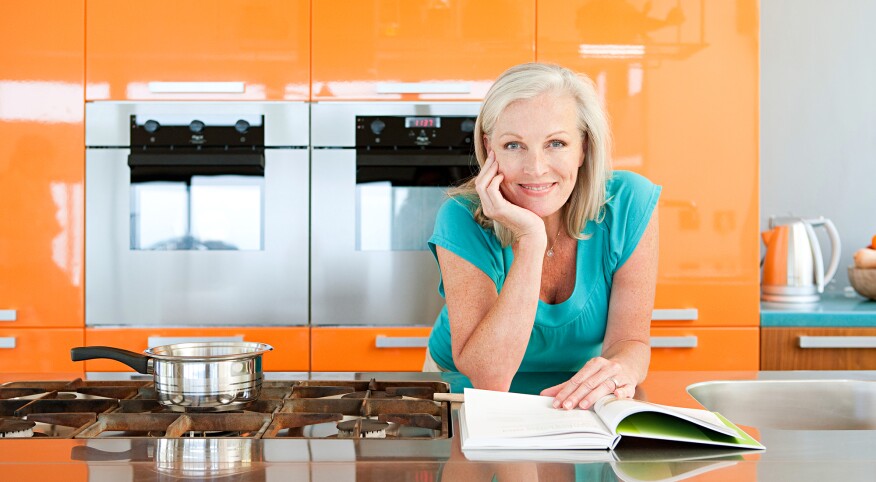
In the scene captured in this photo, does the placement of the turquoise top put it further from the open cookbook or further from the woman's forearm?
the open cookbook

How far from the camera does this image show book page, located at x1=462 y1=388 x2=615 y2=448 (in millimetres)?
918

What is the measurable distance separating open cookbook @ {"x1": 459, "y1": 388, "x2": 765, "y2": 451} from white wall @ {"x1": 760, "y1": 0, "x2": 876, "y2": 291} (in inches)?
96.6

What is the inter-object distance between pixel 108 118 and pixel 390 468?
2.19 metres

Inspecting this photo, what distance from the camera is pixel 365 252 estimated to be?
105 inches

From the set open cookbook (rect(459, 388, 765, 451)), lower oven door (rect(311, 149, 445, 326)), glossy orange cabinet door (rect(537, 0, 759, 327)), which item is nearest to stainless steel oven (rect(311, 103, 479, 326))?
lower oven door (rect(311, 149, 445, 326))

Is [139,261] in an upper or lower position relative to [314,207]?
lower

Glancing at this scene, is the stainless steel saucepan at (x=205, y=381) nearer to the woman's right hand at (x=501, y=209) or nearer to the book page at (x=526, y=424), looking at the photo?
the book page at (x=526, y=424)

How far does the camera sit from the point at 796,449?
37.2 inches

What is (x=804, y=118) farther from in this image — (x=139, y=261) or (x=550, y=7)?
(x=139, y=261)

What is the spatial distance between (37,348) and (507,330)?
1915 millimetres

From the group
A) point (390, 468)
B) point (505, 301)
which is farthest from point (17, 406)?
point (505, 301)

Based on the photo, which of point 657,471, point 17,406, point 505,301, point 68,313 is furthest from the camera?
point 68,313

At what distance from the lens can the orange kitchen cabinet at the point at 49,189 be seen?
2.65 metres

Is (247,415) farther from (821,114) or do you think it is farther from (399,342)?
(821,114)
